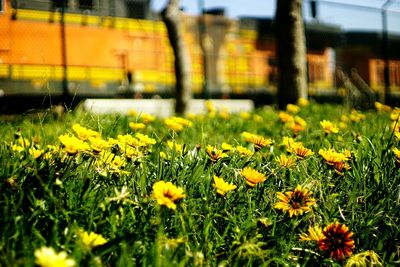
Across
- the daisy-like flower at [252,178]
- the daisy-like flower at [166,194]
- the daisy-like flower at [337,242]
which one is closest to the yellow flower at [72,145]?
the daisy-like flower at [166,194]

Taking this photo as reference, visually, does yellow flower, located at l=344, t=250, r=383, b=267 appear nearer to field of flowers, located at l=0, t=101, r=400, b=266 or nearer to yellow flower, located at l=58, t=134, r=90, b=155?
field of flowers, located at l=0, t=101, r=400, b=266

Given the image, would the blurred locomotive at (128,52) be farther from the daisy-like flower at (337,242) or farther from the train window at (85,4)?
the daisy-like flower at (337,242)

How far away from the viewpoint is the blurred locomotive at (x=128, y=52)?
826 cm

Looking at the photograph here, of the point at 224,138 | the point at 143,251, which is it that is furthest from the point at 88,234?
the point at 224,138

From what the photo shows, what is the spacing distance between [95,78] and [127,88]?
2.30 feet

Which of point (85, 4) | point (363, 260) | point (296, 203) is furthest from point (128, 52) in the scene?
point (363, 260)

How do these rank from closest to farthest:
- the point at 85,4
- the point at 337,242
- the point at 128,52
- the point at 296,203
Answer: the point at 337,242 → the point at 296,203 → the point at 85,4 → the point at 128,52

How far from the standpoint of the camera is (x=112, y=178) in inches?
55.6

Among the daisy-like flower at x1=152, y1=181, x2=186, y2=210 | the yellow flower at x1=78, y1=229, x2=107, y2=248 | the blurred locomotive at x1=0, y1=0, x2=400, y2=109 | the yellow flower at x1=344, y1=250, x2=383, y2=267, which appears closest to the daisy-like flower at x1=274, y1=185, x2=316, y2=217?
the yellow flower at x1=344, y1=250, x2=383, y2=267

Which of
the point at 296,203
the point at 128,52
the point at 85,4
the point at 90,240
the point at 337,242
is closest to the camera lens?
the point at 90,240

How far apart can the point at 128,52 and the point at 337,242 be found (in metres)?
9.82

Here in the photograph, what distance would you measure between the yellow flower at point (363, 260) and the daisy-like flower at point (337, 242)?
0.32ft

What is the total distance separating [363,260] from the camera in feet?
3.77

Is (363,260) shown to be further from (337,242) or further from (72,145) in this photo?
(72,145)
